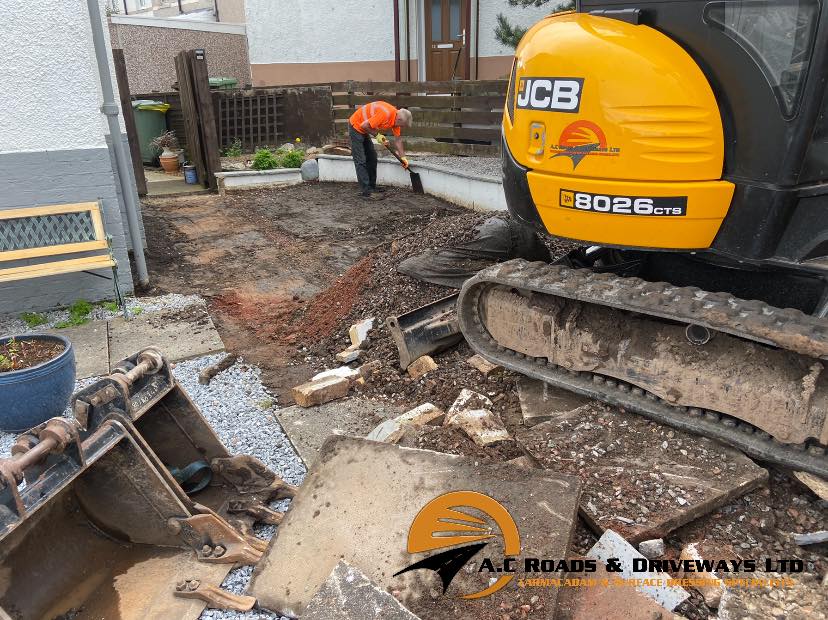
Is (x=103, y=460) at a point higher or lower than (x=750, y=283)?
lower

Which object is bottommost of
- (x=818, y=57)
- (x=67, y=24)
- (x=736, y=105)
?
(x=736, y=105)

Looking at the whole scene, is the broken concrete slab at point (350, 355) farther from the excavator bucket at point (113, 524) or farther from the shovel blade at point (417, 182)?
the shovel blade at point (417, 182)

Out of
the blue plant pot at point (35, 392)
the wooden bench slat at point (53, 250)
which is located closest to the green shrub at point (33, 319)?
the wooden bench slat at point (53, 250)

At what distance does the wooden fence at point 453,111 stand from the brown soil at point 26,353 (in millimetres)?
7687

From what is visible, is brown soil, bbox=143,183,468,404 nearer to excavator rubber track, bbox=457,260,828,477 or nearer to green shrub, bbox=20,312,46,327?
green shrub, bbox=20,312,46,327

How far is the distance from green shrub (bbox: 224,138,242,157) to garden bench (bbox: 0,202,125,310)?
749 centimetres

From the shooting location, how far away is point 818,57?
2.55m

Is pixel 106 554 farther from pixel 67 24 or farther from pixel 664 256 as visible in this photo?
pixel 67 24

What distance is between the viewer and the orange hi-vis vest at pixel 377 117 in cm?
960

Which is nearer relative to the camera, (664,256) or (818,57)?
(818,57)

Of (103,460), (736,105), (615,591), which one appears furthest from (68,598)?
(736,105)

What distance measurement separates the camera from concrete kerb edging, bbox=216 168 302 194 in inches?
437

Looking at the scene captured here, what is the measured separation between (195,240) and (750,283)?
6608 mm

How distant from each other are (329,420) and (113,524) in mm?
1438
